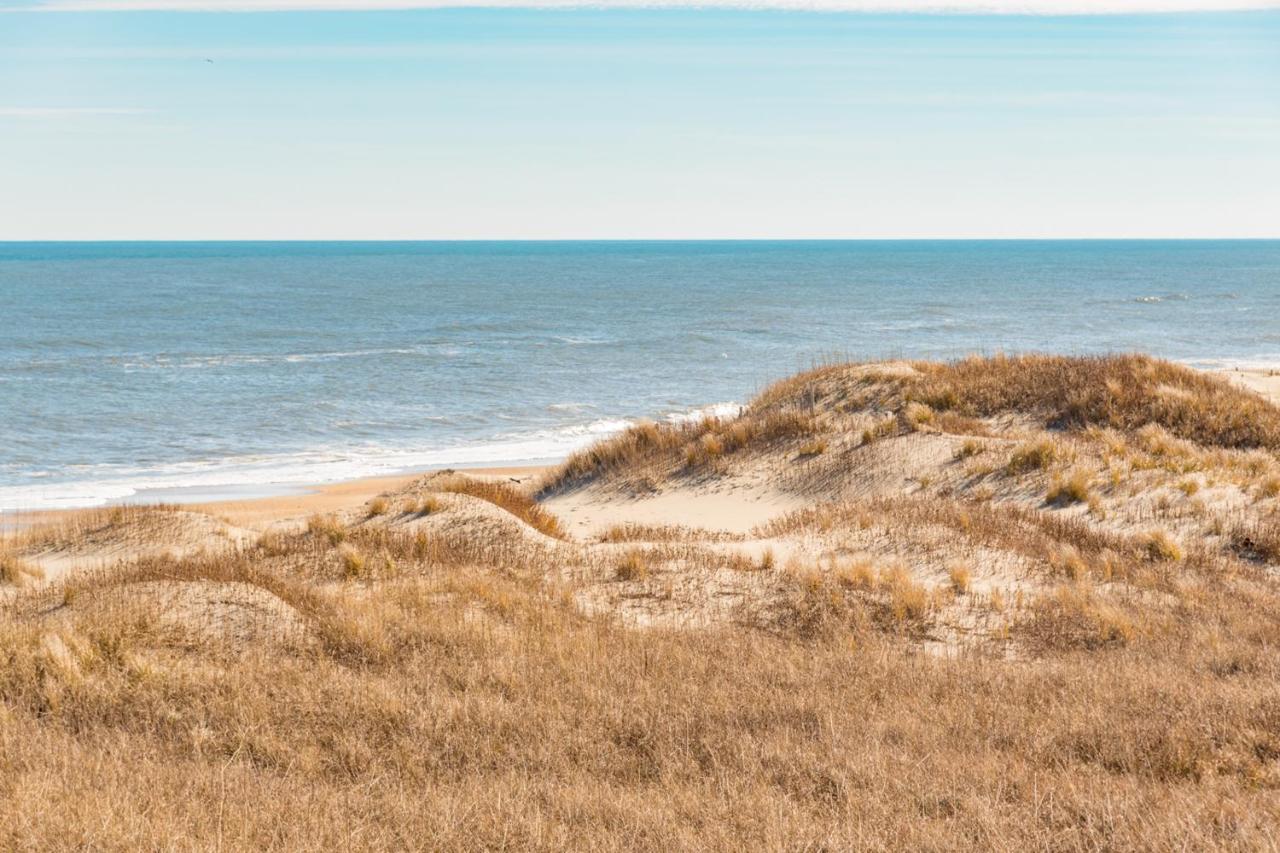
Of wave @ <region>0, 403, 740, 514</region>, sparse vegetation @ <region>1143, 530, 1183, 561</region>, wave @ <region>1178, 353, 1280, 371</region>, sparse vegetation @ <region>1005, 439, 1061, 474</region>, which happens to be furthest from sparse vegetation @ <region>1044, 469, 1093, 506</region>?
wave @ <region>1178, 353, 1280, 371</region>

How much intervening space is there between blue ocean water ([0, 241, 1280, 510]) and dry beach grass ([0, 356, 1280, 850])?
13.6m

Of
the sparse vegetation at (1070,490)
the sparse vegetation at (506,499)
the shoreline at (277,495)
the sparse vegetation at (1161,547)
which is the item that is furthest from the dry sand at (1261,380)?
the sparse vegetation at (506,499)

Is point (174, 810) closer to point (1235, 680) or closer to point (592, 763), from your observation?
point (592, 763)

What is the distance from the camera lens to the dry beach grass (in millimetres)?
6113

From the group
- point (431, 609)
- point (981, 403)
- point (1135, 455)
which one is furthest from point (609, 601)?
point (981, 403)

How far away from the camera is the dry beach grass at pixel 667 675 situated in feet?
20.1

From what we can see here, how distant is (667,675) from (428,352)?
50826 mm

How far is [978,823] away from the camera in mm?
6012

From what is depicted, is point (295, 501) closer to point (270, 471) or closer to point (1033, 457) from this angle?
point (270, 471)

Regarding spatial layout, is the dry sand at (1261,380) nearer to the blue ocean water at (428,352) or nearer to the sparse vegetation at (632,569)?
the blue ocean water at (428,352)

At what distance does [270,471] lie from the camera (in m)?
30.2

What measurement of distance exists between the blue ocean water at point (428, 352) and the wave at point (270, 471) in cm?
12

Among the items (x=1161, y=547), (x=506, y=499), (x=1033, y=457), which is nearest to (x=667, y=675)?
(x=1161, y=547)

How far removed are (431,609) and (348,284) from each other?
122 m
